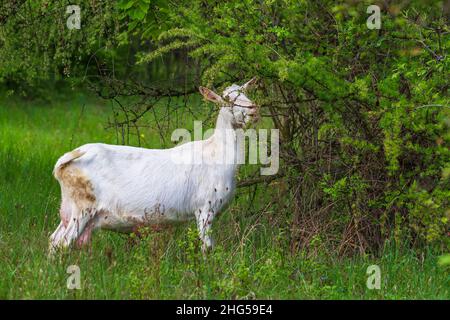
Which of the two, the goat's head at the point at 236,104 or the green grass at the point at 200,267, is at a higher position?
the goat's head at the point at 236,104

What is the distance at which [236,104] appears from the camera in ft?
23.8

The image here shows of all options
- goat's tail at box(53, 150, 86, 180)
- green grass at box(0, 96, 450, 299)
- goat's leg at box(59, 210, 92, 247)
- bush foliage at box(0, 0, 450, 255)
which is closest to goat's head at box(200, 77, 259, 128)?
bush foliage at box(0, 0, 450, 255)

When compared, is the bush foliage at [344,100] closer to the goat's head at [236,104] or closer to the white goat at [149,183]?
the goat's head at [236,104]

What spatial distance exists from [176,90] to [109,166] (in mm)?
2152

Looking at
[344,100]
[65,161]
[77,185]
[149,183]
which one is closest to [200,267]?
[149,183]

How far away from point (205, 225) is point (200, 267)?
29.8 inches

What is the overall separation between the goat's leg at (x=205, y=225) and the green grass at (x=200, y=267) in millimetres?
98

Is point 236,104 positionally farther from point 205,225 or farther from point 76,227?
point 76,227

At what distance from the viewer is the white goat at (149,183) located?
23.4ft

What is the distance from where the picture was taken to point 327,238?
7535mm

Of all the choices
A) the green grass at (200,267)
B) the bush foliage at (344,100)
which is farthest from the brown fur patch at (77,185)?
the bush foliage at (344,100)

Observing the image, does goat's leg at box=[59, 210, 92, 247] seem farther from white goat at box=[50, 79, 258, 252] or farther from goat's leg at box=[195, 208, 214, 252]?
goat's leg at box=[195, 208, 214, 252]
